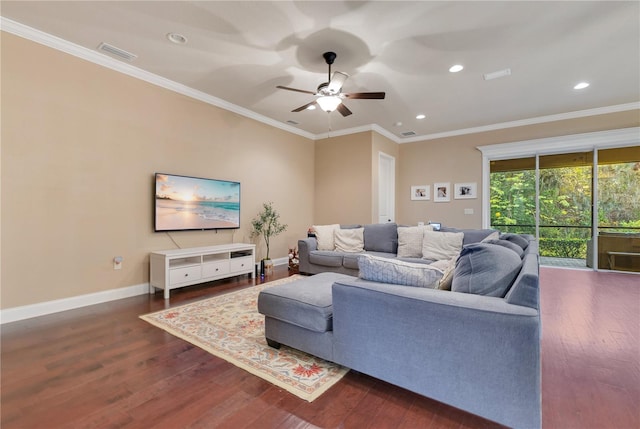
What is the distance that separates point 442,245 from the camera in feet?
13.3

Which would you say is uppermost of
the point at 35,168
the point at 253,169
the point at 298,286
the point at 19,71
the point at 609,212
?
the point at 19,71

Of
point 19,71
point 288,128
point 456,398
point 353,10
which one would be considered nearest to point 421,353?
point 456,398

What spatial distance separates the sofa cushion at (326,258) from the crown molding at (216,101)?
2.75 m

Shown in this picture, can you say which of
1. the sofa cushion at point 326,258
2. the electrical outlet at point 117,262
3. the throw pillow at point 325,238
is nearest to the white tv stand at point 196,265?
the electrical outlet at point 117,262

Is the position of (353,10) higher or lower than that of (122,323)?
higher

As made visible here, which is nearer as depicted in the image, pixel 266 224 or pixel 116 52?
pixel 116 52

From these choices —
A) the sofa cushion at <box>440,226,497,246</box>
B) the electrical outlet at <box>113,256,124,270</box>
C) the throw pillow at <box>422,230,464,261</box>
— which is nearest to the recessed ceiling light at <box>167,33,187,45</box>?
the electrical outlet at <box>113,256,124,270</box>

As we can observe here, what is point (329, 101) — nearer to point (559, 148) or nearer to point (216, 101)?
point (216, 101)

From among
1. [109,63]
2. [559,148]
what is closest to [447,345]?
[109,63]

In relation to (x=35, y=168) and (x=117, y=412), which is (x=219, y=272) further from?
(x=117, y=412)

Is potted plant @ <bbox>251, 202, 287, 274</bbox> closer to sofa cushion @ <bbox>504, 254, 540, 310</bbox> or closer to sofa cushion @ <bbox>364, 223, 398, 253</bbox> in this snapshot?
sofa cushion @ <bbox>364, 223, 398, 253</bbox>

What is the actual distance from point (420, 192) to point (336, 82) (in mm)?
4546

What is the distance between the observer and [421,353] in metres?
1.56

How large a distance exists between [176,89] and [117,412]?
13.0 ft
